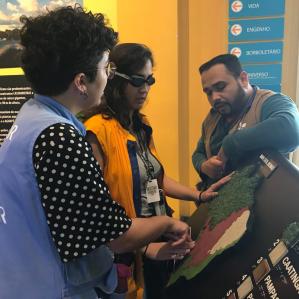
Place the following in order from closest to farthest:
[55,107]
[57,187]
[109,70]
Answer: [57,187], [55,107], [109,70]

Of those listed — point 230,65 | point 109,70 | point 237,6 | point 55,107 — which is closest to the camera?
point 55,107

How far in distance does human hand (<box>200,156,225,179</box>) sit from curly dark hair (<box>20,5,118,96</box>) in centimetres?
71

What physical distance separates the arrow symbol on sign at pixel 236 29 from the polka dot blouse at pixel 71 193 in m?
1.73

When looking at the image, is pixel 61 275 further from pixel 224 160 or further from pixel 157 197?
pixel 224 160

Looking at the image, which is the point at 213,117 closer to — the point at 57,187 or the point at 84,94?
the point at 84,94

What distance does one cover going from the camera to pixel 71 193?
0.81m

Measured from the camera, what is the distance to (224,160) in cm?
142

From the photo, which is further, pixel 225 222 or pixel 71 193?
pixel 225 222

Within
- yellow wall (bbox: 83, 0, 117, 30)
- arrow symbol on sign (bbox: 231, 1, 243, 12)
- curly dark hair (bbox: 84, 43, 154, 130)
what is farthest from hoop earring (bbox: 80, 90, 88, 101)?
arrow symbol on sign (bbox: 231, 1, 243, 12)

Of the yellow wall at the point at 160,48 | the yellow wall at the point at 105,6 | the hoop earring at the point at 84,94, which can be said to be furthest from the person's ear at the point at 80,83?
the yellow wall at the point at 105,6

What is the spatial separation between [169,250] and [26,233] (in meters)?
0.53

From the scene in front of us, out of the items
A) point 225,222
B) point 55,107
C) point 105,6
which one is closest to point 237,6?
point 105,6

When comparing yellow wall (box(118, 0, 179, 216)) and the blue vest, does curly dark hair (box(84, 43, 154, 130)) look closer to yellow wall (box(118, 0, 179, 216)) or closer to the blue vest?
the blue vest

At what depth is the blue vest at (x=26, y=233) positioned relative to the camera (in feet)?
2.73
